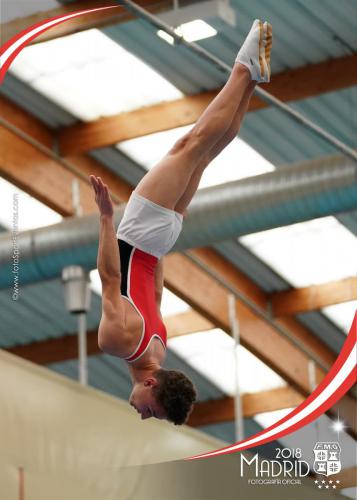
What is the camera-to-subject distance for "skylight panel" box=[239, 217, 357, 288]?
1459cm

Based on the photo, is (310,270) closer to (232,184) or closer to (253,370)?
(253,370)

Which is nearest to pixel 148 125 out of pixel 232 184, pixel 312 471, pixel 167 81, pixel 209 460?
pixel 167 81

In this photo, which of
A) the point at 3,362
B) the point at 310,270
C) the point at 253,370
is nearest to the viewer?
the point at 3,362

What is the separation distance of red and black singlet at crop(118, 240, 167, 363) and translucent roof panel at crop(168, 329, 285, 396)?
8.63 metres

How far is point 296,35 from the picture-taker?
468 inches

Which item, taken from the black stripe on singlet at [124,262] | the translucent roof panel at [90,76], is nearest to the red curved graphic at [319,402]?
the translucent roof panel at [90,76]

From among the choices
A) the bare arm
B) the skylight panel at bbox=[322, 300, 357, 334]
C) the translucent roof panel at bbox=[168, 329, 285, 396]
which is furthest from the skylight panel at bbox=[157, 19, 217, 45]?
the translucent roof panel at bbox=[168, 329, 285, 396]

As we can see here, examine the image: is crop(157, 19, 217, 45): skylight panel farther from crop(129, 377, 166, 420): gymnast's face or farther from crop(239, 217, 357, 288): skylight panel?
crop(239, 217, 357, 288): skylight panel

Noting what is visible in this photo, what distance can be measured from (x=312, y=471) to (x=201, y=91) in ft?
15.1

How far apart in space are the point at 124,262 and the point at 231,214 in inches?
166

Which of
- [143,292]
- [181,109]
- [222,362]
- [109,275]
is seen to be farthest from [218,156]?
[109,275]

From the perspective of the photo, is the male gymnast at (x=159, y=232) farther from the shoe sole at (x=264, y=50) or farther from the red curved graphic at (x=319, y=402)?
the red curved graphic at (x=319, y=402)

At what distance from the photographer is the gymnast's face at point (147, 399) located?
25.4ft

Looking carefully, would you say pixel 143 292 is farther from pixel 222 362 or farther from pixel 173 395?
pixel 222 362
